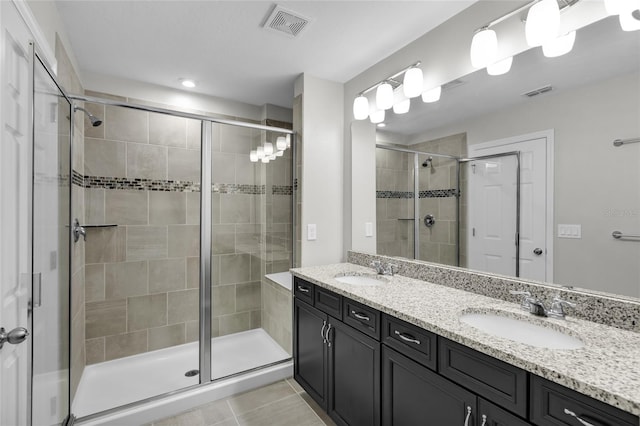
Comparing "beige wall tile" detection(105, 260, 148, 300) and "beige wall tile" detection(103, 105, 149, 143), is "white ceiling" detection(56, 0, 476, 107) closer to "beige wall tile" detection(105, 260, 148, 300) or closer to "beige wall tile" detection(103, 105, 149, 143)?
→ "beige wall tile" detection(103, 105, 149, 143)

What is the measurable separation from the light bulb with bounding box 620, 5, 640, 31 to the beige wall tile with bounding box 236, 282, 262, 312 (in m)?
2.68

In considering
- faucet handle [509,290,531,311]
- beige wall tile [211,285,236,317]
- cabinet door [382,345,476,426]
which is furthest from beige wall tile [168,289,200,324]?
faucet handle [509,290,531,311]

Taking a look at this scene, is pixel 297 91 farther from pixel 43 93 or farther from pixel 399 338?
pixel 399 338

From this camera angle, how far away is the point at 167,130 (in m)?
2.28

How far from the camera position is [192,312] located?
244 centimetres

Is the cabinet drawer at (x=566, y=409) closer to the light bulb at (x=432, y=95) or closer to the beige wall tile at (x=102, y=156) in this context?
the light bulb at (x=432, y=95)

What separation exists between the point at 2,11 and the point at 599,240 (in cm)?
239

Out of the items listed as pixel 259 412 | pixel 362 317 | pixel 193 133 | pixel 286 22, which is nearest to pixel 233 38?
pixel 286 22

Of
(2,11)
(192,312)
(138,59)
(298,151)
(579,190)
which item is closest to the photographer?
(2,11)

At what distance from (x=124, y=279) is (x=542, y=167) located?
9.47ft

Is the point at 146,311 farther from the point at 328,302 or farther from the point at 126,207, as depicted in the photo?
the point at 328,302

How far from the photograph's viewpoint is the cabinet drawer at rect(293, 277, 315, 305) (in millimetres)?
2039

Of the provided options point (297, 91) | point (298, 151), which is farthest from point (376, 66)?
point (298, 151)

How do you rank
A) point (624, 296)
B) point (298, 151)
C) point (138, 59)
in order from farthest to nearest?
point (298, 151) → point (138, 59) → point (624, 296)
